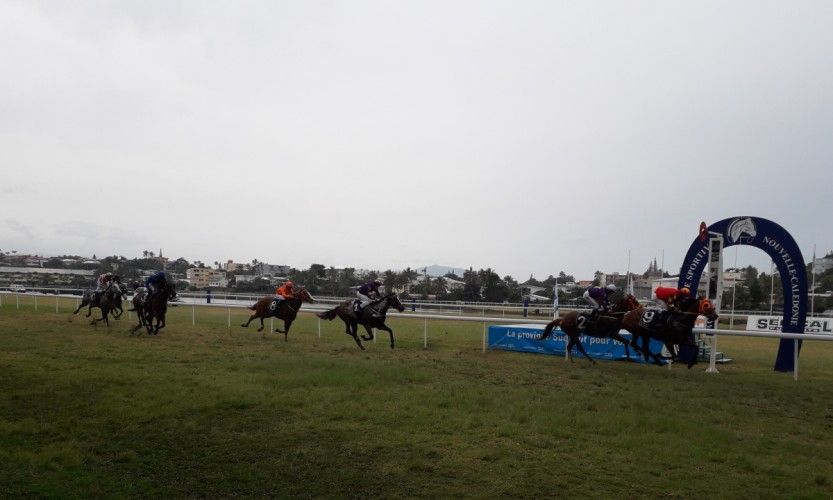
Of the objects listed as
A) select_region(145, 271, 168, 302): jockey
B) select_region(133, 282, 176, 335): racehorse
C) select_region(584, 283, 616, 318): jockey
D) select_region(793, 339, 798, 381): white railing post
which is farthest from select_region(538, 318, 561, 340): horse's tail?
select_region(145, 271, 168, 302): jockey

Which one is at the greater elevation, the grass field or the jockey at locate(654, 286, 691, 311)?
the jockey at locate(654, 286, 691, 311)

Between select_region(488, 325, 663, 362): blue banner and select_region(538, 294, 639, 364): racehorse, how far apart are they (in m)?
0.46

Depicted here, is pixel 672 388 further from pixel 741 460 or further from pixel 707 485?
pixel 707 485

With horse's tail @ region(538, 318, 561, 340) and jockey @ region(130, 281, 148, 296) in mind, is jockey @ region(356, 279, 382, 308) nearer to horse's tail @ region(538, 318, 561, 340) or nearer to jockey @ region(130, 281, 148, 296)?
horse's tail @ region(538, 318, 561, 340)

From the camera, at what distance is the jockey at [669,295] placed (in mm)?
12312

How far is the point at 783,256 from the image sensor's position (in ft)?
47.3

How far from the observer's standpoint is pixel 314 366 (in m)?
12.6

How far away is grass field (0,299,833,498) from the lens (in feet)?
19.0

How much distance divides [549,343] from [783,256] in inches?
240

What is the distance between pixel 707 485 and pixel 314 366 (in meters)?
8.44

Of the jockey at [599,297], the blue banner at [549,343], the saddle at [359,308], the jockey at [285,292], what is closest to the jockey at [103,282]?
the jockey at [285,292]

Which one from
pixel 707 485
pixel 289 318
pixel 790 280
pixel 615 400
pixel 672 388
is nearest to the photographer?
pixel 707 485

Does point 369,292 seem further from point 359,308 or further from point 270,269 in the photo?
point 270,269

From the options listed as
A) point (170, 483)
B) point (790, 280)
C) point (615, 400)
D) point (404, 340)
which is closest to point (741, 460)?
point (615, 400)
